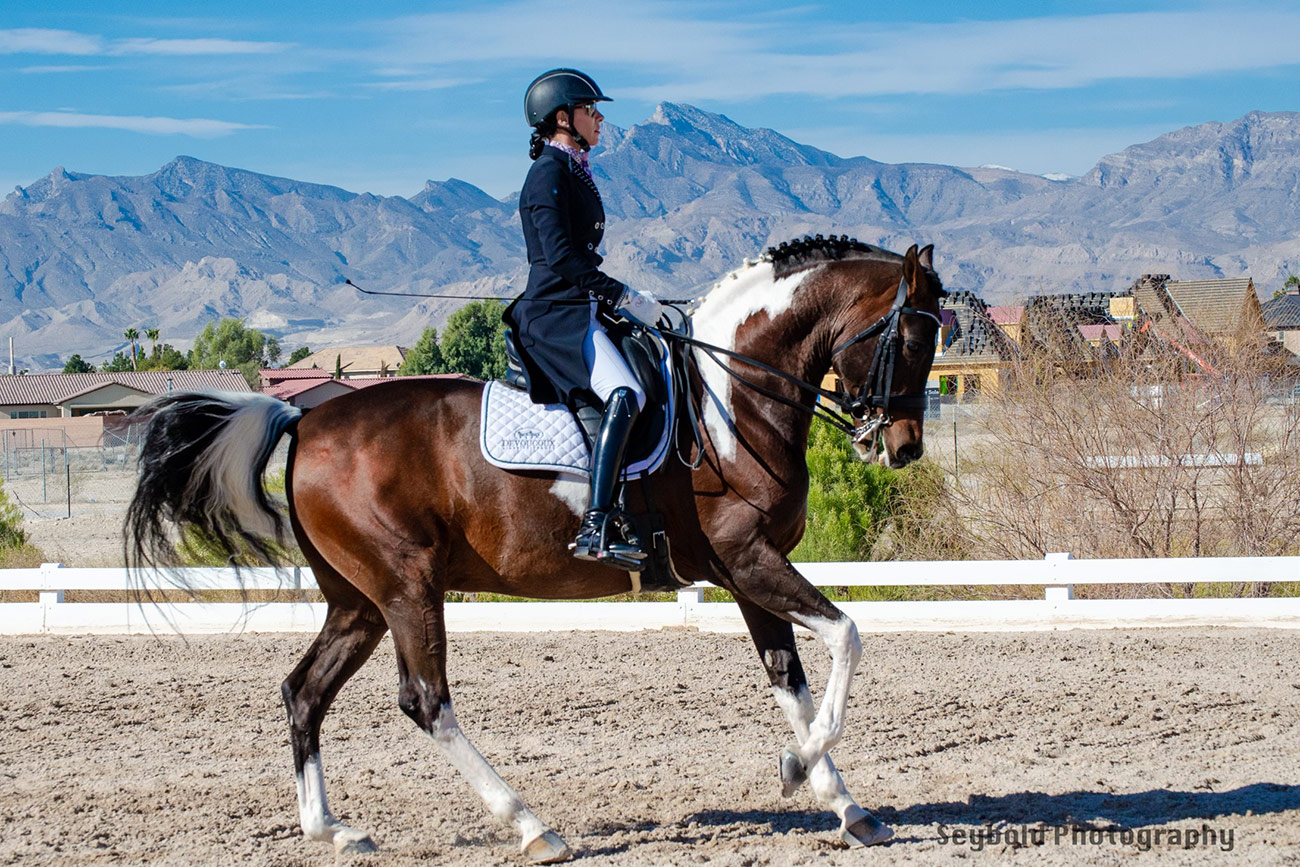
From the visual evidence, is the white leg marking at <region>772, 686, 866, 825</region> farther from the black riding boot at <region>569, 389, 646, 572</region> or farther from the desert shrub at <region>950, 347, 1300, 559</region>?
the desert shrub at <region>950, 347, 1300, 559</region>

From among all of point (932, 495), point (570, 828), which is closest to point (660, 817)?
point (570, 828)

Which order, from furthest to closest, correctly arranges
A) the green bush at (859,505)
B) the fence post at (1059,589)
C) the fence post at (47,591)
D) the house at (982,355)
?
the green bush at (859,505) < the house at (982,355) < the fence post at (47,591) < the fence post at (1059,589)

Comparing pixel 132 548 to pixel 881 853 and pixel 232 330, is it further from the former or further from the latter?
pixel 232 330

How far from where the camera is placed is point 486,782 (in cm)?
505

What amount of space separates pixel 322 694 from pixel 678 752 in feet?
6.89

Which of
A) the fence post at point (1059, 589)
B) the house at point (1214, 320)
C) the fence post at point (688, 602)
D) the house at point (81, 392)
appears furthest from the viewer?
the house at point (81, 392)

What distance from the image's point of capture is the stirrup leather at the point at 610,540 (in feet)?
16.1

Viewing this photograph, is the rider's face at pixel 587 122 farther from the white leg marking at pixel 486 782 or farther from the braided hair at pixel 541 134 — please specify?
the white leg marking at pixel 486 782

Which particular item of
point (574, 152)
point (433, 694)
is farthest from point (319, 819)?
point (574, 152)

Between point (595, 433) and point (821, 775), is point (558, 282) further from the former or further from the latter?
point (821, 775)

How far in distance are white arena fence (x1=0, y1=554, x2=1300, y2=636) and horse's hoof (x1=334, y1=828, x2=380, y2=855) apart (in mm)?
4175

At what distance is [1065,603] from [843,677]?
5.52m

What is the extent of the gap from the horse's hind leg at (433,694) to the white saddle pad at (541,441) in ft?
2.18

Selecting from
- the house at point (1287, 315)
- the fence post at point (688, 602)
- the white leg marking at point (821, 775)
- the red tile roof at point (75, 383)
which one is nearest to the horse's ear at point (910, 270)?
the white leg marking at point (821, 775)
